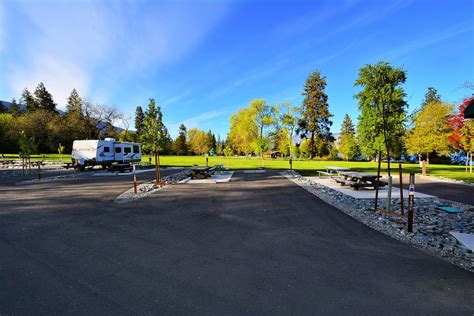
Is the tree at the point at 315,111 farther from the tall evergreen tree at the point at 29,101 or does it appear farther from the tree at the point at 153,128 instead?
the tall evergreen tree at the point at 29,101

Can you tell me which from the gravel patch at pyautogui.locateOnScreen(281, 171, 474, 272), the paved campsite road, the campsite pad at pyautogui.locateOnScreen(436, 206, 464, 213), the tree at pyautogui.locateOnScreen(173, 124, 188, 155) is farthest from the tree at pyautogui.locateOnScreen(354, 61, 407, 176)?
the tree at pyautogui.locateOnScreen(173, 124, 188, 155)

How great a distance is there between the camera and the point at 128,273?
11.0 ft

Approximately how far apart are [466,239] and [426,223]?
1025mm

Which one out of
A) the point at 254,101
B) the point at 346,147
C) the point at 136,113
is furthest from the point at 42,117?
the point at 346,147

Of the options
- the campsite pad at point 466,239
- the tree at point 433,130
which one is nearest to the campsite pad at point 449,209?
the campsite pad at point 466,239

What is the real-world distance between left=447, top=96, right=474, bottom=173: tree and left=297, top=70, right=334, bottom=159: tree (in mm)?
26382

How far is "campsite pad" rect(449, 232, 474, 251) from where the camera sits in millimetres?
4242

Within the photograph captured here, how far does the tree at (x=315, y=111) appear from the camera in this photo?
49.2 metres

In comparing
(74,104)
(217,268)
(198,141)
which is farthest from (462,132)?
(74,104)

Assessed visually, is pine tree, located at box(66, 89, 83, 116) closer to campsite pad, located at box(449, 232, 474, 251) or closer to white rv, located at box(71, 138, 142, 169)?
white rv, located at box(71, 138, 142, 169)

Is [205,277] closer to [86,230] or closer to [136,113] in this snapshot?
[86,230]

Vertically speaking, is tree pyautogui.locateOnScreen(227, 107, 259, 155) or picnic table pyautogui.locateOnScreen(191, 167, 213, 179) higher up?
tree pyautogui.locateOnScreen(227, 107, 259, 155)

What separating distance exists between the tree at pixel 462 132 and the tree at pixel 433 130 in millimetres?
900

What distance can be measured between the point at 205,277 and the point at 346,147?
184 feet
